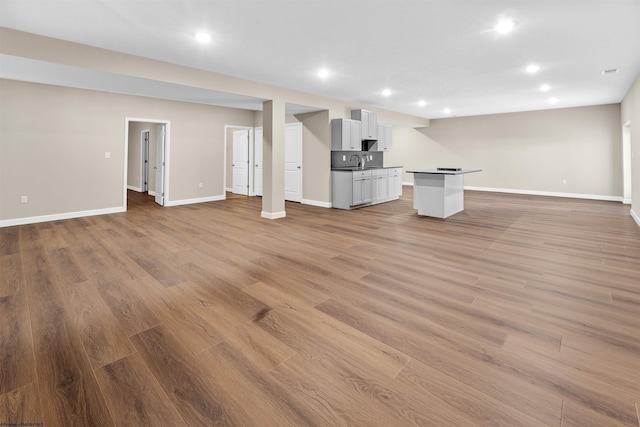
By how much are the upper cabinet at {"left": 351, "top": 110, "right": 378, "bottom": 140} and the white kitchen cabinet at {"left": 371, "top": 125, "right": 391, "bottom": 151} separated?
243 mm

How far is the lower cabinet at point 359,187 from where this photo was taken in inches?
274

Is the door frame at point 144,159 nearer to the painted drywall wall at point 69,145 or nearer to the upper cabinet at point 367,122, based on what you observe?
the painted drywall wall at point 69,145

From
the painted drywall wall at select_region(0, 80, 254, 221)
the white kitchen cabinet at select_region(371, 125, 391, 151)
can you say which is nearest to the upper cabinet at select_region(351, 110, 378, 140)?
the white kitchen cabinet at select_region(371, 125, 391, 151)

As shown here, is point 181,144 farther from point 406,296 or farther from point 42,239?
point 406,296

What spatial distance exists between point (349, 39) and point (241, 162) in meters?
6.46

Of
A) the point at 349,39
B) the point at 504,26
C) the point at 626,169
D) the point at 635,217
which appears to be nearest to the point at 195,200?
the point at 349,39

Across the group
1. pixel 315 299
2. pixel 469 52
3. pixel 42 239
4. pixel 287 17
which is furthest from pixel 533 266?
pixel 42 239

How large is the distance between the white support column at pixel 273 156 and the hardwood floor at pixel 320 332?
1.77 meters

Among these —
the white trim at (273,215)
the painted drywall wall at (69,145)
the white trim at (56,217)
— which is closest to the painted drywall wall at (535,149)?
the white trim at (273,215)

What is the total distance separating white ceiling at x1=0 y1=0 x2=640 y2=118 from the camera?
9.68 ft

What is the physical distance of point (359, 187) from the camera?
7.15 m

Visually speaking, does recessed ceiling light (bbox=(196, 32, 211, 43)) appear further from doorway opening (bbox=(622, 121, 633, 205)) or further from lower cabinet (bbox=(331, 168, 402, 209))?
doorway opening (bbox=(622, 121, 633, 205))

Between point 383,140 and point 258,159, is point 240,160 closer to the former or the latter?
point 258,159

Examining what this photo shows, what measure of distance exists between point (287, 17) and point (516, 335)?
134 inches
